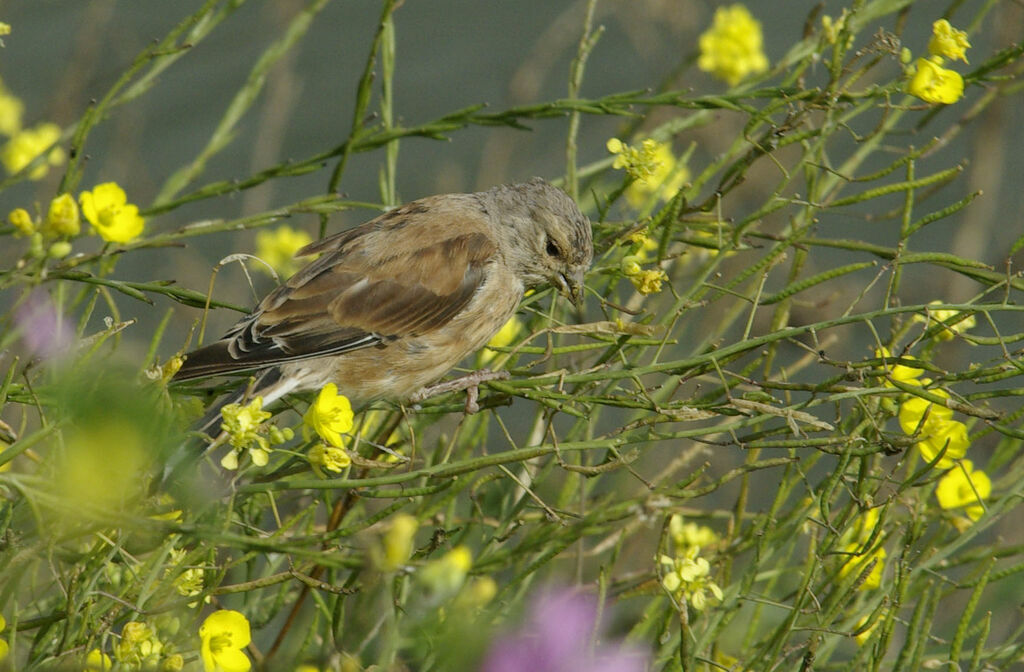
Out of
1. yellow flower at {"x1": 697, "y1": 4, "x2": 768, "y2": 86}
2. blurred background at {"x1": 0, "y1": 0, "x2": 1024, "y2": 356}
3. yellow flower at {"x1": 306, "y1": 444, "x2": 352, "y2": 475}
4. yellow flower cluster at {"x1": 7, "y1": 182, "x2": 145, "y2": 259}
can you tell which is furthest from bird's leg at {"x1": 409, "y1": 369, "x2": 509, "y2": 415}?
blurred background at {"x1": 0, "y1": 0, "x2": 1024, "y2": 356}

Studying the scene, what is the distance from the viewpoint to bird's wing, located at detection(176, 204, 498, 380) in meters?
3.47

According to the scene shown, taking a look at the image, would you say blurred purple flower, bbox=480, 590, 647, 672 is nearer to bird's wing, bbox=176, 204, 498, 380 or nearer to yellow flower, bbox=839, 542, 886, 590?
yellow flower, bbox=839, 542, 886, 590

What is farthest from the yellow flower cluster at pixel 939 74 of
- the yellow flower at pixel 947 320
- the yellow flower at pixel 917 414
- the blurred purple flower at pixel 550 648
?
the blurred purple flower at pixel 550 648

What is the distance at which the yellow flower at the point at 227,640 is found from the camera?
182cm

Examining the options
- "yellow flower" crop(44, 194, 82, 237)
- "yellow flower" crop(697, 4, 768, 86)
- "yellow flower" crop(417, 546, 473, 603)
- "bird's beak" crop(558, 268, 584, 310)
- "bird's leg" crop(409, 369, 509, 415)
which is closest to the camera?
"yellow flower" crop(417, 546, 473, 603)

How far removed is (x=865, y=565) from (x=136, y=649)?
3.89ft

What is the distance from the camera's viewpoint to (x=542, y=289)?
12.1 ft

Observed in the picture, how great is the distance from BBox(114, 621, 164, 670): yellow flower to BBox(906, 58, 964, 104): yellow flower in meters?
1.76

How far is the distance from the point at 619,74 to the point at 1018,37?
2.13 meters

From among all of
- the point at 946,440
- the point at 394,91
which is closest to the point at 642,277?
the point at 946,440

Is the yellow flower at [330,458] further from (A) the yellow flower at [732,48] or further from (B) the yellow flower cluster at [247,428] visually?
(A) the yellow flower at [732,48]

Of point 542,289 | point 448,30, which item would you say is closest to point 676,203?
point 542,289

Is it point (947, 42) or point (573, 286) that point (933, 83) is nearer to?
point (947, 42)

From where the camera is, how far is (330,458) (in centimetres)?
201
